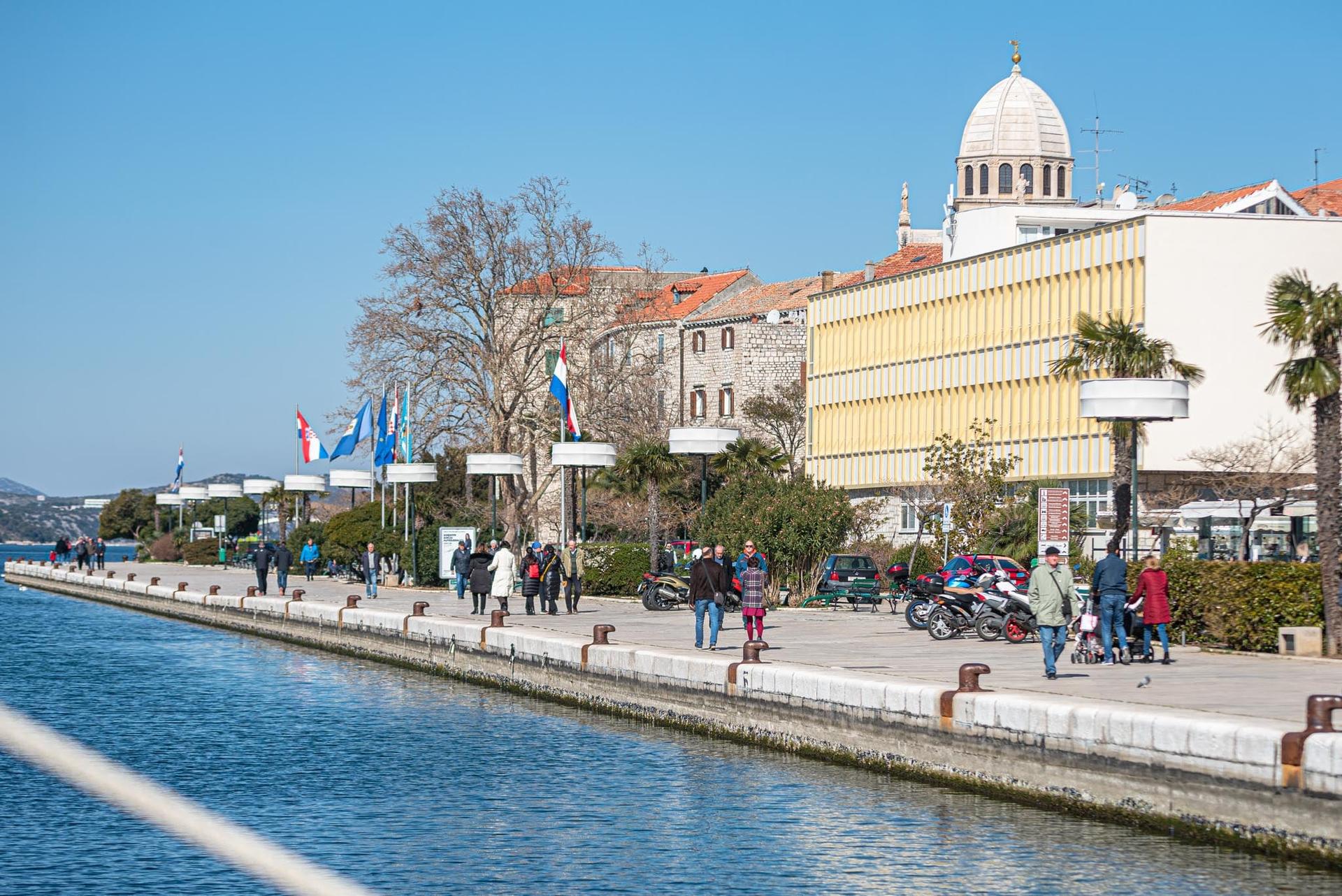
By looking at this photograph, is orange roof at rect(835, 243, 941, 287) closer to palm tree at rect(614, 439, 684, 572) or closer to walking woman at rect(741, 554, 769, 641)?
palm tree at rect(614, 439, 684, 572)

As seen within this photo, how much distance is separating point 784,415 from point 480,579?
190 feet

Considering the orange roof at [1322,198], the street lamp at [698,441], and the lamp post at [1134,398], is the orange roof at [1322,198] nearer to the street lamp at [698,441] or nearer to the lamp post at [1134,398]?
the street lamp at [698,441]

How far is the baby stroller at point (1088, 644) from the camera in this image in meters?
25.9

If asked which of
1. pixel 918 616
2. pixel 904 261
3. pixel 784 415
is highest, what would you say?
pixel 904 261

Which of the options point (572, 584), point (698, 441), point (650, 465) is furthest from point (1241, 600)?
point (650, 465)

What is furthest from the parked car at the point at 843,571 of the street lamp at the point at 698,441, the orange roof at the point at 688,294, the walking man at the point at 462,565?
the orange roof at the point at 688,294

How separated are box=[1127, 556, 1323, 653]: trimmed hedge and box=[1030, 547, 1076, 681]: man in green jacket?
4.83 meters

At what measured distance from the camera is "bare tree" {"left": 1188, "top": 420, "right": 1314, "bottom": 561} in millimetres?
59031

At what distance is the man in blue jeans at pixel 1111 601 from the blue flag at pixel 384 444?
132 ft

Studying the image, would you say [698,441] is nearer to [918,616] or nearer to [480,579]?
[480,579]

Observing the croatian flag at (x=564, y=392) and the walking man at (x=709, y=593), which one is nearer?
the walking man at (x=709, y=593)

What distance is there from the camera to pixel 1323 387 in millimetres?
26797

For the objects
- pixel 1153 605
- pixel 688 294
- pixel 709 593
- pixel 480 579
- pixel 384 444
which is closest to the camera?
pixel 1153 605

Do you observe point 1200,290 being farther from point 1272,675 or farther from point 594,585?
point 1272,675
